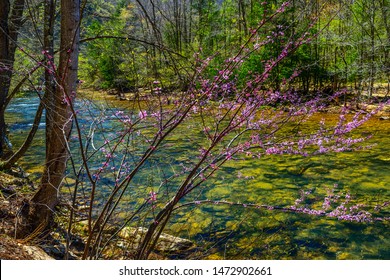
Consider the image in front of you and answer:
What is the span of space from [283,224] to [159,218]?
3.75m

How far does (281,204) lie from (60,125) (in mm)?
4510

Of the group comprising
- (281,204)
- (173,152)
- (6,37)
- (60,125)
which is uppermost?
(6,37)

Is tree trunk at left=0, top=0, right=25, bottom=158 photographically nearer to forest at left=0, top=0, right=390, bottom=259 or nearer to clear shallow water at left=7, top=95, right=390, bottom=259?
forest at left=0, top=0, right=390, bottom=259

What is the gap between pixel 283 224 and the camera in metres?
5.99

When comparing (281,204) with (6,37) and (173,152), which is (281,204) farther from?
(6,37)

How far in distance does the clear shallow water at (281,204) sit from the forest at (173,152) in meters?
0.03

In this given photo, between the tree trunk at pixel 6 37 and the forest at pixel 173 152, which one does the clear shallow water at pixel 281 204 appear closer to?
the forest at pixel 173 152

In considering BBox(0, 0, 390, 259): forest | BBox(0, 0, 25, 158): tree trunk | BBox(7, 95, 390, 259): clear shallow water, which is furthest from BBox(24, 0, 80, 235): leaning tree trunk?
BBox(0, 0, 25, 158): tree trunk

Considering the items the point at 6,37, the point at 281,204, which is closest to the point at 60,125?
the point at 6,37

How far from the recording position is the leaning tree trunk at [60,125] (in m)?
3.42

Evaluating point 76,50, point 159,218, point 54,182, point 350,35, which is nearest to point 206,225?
point 54,182

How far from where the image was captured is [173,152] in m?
10.0

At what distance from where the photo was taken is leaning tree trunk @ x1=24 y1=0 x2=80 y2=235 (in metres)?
3.42
